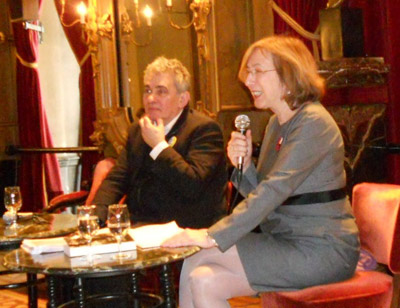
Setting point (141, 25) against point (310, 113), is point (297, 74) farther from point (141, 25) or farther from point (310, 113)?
point (141, 25)

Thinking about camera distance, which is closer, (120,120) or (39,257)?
(39,257)

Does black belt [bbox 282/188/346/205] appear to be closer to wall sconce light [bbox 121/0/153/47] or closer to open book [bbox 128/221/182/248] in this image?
open book [bbox 128/221/182/248]

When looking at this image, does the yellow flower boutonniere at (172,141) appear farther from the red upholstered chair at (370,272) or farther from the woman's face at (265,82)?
the red upholstered chair at (370,272)

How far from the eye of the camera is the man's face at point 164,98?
10.4 feet

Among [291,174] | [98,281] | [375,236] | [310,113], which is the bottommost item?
[98,281]

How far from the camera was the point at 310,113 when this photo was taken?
2.34 m

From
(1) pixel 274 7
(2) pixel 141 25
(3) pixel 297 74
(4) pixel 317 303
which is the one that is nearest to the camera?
(4) pixel 317 303

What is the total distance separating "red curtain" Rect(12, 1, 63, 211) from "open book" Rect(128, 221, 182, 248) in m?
4.00

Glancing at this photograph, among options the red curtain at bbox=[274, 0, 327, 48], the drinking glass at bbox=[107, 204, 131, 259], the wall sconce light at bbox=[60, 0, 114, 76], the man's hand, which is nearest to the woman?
the drinking glass at bbox=[107, 204, 131, 259]

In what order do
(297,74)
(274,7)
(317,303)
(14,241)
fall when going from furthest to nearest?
(274,7), (14,241), (297,74), (317,303)

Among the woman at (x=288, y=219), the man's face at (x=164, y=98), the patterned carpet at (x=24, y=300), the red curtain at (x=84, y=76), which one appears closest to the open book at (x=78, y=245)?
the woman at (x=288, y=219)

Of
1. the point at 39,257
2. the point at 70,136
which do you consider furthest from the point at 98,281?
the point at 70,136

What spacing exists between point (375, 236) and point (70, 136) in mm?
4778

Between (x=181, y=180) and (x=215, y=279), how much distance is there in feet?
2.26
